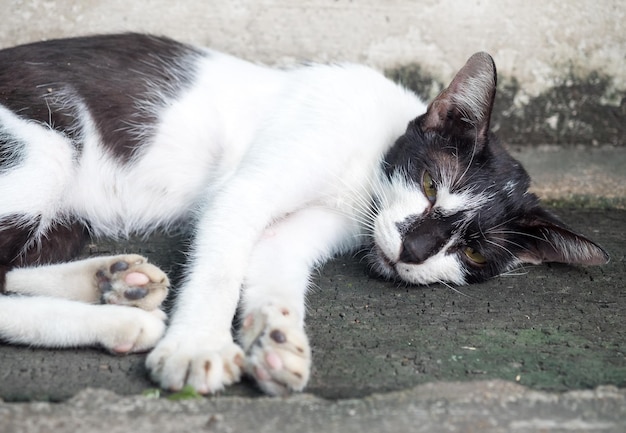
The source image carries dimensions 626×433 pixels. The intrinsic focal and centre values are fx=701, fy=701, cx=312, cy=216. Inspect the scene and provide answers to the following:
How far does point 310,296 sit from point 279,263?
0.49 feet

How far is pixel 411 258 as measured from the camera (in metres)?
2.20

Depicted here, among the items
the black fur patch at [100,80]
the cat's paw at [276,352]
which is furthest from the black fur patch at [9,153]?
the cat's paw at [276,352]

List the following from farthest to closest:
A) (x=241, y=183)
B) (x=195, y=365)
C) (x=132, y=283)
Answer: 1. (x=241, y=183)
2. (x=132, y=283)
3. (x=195, y=365)

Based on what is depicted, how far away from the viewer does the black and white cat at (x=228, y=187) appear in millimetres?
2002

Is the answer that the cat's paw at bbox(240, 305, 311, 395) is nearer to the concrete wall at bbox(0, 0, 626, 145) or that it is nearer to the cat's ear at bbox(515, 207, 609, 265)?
the cat's ear at bbox(515, 207, 609, 265)

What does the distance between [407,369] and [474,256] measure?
652 mm

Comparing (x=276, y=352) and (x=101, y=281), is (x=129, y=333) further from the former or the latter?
(x=276, y=352)

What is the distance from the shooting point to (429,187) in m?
2.34

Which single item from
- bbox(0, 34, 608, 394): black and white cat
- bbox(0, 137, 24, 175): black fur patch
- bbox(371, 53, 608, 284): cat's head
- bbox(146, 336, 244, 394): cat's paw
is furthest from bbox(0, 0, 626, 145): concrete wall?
bbox(146, 336, 244, 394): cat's paw

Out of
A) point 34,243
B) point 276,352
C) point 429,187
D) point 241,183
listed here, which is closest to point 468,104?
point 429,187

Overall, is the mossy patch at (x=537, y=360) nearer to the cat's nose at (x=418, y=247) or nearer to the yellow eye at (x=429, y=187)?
the cat's nose at (x=418, y=247)

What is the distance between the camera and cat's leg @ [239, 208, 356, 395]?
1.70 m

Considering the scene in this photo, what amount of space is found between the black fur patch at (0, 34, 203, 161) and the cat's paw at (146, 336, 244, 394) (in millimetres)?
1006

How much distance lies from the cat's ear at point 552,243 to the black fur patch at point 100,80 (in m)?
1.36
